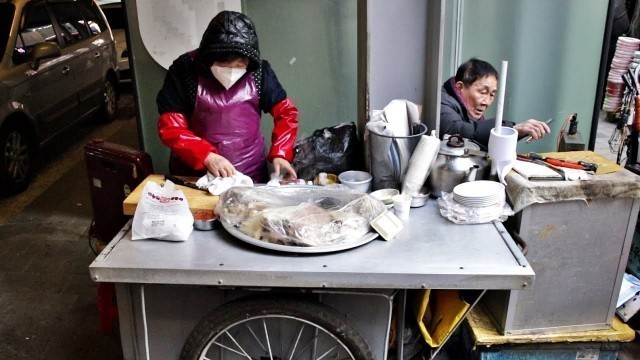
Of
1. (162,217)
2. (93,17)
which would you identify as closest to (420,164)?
(162,217)

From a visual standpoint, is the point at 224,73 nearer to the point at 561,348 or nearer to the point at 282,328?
the point at 282,328

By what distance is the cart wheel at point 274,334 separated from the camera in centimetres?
198

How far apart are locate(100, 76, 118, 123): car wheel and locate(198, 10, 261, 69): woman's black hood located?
504 cm

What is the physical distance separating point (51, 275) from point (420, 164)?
2.66m

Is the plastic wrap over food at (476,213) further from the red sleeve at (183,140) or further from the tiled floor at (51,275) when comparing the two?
the tiled floor at (51,275)

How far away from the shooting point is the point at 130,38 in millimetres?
3873

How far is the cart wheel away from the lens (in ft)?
6.49

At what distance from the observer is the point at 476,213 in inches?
83.0

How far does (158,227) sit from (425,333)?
3.56 feet

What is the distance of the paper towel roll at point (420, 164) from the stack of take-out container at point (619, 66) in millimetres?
3890

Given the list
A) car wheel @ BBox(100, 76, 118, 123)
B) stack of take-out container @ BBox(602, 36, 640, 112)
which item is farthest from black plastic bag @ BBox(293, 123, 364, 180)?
car wheel @ BBox(100, 76, 118, 123)

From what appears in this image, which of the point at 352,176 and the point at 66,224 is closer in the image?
the point at 352,176

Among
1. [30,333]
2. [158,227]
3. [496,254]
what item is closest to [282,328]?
[158,227]

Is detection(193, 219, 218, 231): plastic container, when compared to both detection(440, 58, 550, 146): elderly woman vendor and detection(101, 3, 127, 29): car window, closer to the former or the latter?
detection(440, 58, 550, 146): elderly woman vendor
